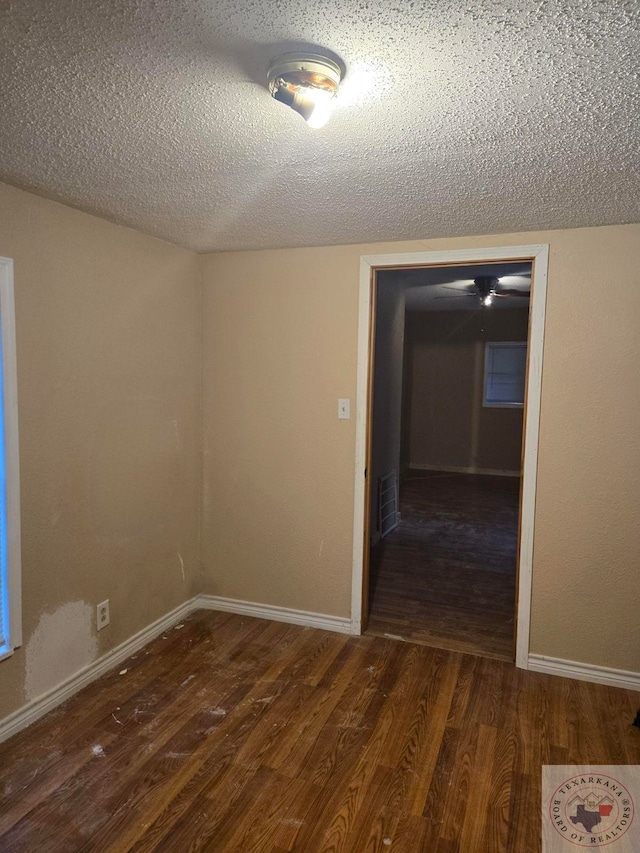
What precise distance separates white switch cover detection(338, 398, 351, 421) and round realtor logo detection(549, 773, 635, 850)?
6.15ft

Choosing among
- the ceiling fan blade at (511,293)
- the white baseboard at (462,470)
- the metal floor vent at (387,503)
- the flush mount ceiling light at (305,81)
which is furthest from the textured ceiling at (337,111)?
the white baseboard at (462,470)

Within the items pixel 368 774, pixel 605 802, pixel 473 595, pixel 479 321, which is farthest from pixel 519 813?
pixel 479 321

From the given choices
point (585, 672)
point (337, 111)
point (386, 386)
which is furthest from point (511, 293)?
point (337, 111)

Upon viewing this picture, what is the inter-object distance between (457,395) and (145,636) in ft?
19.2

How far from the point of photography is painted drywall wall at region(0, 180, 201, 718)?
7.45 ft

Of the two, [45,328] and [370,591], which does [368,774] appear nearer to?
[370,591]

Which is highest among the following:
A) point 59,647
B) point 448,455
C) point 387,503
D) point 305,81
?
point 305,81

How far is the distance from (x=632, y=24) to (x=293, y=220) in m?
1.65

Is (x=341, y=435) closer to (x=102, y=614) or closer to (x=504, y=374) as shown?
(x=102, y=614)

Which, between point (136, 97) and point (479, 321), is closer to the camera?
point (136, 97)

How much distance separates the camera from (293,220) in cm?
255

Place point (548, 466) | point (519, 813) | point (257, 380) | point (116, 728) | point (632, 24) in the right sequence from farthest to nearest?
point (257, 380), point (548, 466), point (116, 728), point (519, 813), point (632, 24)

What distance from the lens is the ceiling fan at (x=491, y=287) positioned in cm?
481

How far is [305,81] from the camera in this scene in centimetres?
128
